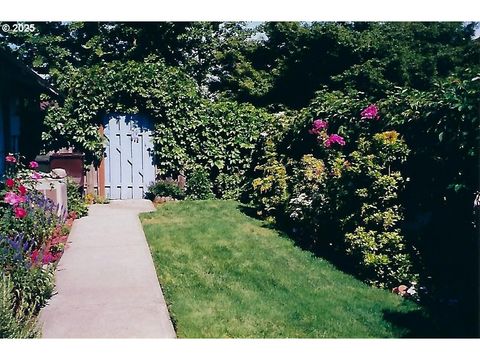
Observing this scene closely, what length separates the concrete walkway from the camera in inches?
156

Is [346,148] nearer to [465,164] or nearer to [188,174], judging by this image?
[465,164]

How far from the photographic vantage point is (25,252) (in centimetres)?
476

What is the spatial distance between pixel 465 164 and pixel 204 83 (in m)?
5.82

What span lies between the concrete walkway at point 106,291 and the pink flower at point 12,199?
2.65 feet

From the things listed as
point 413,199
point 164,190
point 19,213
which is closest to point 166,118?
point 164,190

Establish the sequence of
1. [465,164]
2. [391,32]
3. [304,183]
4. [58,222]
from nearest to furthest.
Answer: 1. [465,164]
2. [58,222]
3. [304,183]
4. [391,32]

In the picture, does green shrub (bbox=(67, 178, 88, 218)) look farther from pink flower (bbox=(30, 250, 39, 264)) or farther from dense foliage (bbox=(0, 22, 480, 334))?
pink flower (bbox=(30, 250, 39, 264))

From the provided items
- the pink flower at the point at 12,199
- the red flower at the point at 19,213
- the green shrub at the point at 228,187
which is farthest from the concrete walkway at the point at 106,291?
the green shrub at the point at 228,187

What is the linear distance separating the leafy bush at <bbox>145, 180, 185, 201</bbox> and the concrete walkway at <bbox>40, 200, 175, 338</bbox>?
2.49 meters

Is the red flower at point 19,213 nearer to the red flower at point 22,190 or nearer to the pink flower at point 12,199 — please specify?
the pink flower at point 12,199

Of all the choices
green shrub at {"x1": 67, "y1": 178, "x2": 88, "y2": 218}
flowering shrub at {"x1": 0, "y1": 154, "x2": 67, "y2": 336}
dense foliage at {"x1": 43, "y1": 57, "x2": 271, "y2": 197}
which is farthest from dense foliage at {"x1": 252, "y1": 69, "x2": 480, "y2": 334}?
dense foliage at {"x1": 43, "y1": 57, "x2": 271, "y2": 197}

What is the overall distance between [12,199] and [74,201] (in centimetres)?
293

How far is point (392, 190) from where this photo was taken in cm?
534
